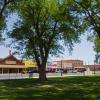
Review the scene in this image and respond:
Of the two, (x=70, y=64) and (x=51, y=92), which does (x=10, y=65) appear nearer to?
(x=70, y=64)

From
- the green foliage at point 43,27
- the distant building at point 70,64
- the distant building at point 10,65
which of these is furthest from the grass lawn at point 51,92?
the distant building at point 70,64

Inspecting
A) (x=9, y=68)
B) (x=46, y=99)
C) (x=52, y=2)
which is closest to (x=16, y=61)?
(x=9, y=68)

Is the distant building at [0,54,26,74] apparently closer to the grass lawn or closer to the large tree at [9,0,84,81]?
the large tree at [9,0,84,81]

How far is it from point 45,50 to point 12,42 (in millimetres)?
5226

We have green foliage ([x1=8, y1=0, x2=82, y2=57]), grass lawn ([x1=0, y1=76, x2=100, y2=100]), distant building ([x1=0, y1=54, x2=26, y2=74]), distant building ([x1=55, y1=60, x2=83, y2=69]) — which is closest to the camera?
grass lawn ([x1=0, y1=76, x2=100, y2=100])

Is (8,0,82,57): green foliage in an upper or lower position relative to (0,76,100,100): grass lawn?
upper

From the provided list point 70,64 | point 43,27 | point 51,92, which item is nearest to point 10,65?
point 43,27

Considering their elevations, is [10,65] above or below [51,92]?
above

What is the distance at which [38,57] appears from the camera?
52.6 metres

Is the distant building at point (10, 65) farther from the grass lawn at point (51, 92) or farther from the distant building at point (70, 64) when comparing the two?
the grass lawn at point (51, 92)

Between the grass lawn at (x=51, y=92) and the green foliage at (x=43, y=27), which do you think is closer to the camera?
the grass lawn at (x=51, y=92)

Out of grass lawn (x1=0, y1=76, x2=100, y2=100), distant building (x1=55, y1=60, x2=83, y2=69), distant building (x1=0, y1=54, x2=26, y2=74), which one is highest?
distant building (x1=55, y1=60, x2=83, y2=69)

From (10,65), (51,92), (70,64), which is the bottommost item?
Answer: (51,92)

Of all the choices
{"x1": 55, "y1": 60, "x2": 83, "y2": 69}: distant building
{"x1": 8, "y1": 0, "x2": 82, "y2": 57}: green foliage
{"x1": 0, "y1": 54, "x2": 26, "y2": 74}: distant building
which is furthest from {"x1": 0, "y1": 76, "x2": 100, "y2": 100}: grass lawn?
{"x1": 55, "y1": 60, "x2": 83, "y2": 69}: distant building
